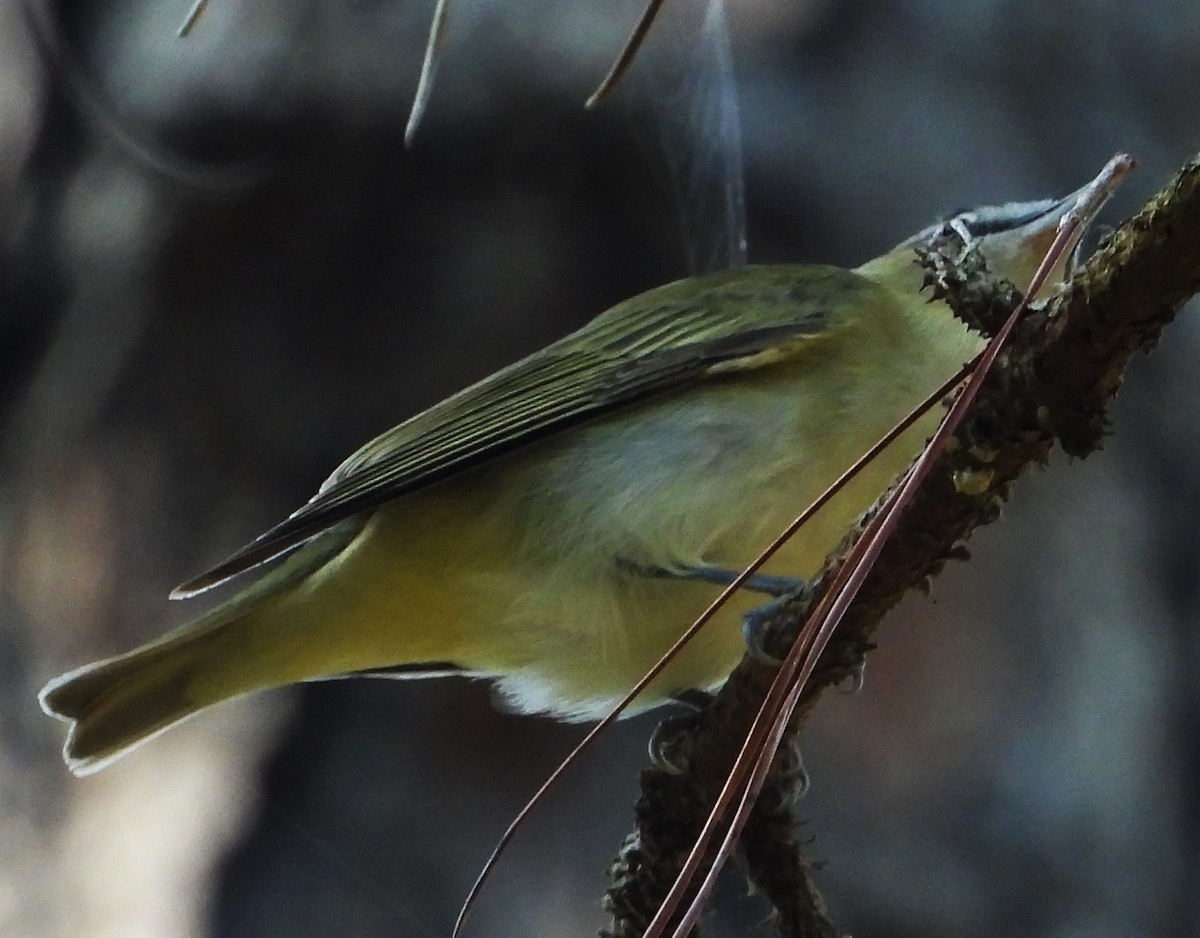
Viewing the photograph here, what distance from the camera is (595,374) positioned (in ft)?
3.43

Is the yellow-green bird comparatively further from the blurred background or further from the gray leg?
the blurred background

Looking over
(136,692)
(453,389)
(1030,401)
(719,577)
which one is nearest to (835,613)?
(1030,401)

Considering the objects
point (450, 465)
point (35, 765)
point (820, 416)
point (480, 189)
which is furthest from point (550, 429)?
point (35, 765)

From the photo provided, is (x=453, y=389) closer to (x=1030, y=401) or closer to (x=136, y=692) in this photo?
(x=136, y=692)

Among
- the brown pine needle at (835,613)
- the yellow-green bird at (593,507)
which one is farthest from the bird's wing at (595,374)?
the brown pine needle at (835,613)

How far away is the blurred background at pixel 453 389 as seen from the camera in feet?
4.88

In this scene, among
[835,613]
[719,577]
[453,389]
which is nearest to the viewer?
[835,613]

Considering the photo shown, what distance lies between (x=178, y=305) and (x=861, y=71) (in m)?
0.83

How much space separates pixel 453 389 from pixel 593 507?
552 millimetres

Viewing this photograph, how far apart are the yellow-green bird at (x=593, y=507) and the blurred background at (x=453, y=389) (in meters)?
0.41

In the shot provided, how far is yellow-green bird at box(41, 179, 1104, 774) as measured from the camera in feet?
3.21

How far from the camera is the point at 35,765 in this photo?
1511 millimetres

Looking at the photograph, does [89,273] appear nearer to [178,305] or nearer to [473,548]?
[178,305]

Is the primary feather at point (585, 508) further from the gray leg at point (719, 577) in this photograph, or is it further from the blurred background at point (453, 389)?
the blurred background at point (453, 389)
